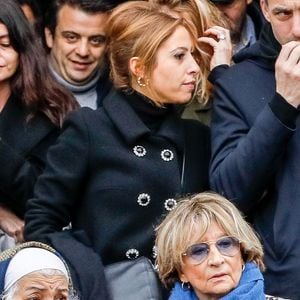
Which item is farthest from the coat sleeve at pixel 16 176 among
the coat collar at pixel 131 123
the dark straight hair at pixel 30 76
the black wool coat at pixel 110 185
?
the coat collar at pixel 131 123

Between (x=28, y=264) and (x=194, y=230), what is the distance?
650 mm

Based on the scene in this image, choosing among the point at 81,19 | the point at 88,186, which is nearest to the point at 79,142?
the point at 88,186

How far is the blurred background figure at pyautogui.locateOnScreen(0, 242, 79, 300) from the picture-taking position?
16.9 feet

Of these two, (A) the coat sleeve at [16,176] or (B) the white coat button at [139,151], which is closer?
(B) the white coat button at [139,151]

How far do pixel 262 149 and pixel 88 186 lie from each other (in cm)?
80

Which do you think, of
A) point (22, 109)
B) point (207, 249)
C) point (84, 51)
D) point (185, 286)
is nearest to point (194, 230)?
point (207, 249)

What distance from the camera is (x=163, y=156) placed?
18.7ft

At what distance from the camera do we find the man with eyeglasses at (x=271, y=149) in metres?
5.29

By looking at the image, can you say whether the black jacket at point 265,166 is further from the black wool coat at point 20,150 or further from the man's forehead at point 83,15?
the man's forehead at point 83,15

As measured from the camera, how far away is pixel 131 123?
567 centimetres

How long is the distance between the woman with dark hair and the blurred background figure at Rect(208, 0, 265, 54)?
3.30ft

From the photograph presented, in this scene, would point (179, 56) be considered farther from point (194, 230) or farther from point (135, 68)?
point (194, 230)

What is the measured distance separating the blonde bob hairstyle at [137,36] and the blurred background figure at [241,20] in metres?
0.90

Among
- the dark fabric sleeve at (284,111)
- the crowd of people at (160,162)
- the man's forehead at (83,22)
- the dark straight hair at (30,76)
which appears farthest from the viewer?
the man's forehead at (83,22)
